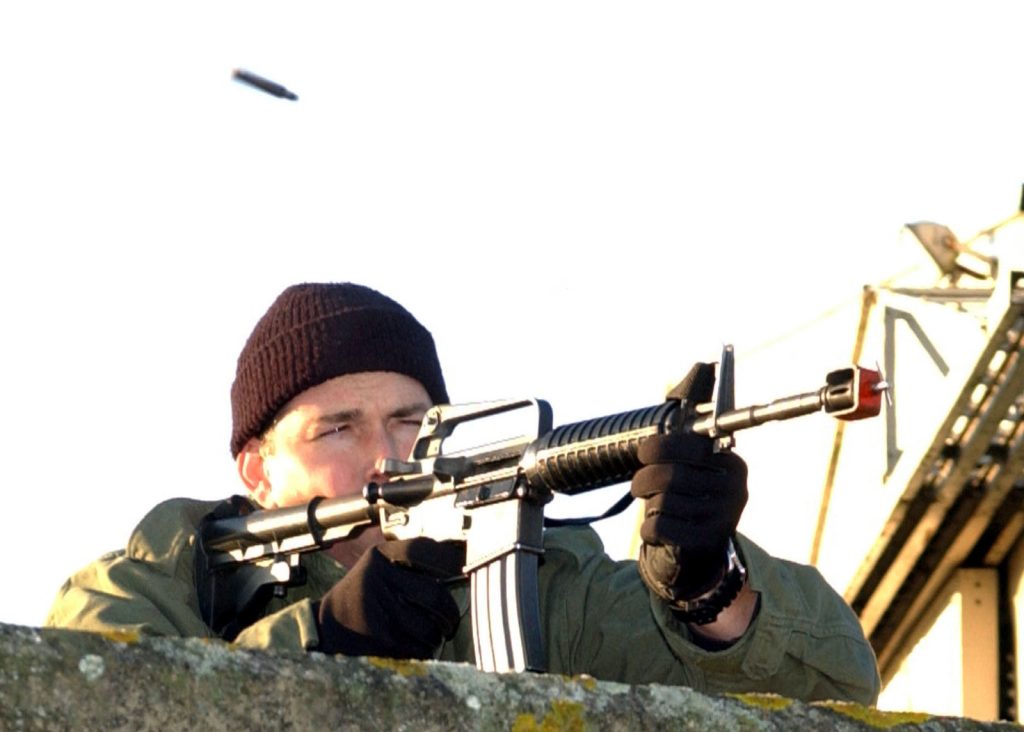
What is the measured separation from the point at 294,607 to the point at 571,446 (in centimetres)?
70

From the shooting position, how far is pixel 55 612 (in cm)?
486

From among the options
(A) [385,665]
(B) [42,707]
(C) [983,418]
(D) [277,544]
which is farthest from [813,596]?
(C) [983,418]

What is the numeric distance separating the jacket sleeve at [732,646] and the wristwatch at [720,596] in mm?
62

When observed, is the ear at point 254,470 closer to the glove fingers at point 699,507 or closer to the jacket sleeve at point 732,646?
the jacket sleeve at point 732,646

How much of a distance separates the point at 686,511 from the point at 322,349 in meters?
1.64

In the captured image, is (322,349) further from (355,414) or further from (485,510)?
(485,510)

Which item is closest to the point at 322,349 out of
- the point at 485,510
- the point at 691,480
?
the point at 485,510

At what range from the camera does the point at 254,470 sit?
584 centimetres

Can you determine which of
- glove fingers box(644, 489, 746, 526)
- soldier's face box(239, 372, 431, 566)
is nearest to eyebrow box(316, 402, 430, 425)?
soldier's face box(239, 372, 431, 566)

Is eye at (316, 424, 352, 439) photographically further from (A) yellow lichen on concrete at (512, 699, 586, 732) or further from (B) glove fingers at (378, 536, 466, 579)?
(A) yellow lichen on concrete at (512, 699, 586, 732)

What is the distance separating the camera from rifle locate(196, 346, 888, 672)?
4598 millimetres

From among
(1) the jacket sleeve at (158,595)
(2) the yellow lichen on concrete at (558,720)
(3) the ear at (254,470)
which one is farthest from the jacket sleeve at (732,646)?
(2) the yellow lichen on concrete at (558,720)

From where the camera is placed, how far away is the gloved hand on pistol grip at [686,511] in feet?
13.9

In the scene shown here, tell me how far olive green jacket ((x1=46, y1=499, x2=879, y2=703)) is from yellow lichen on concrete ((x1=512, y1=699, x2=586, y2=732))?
1.36m
